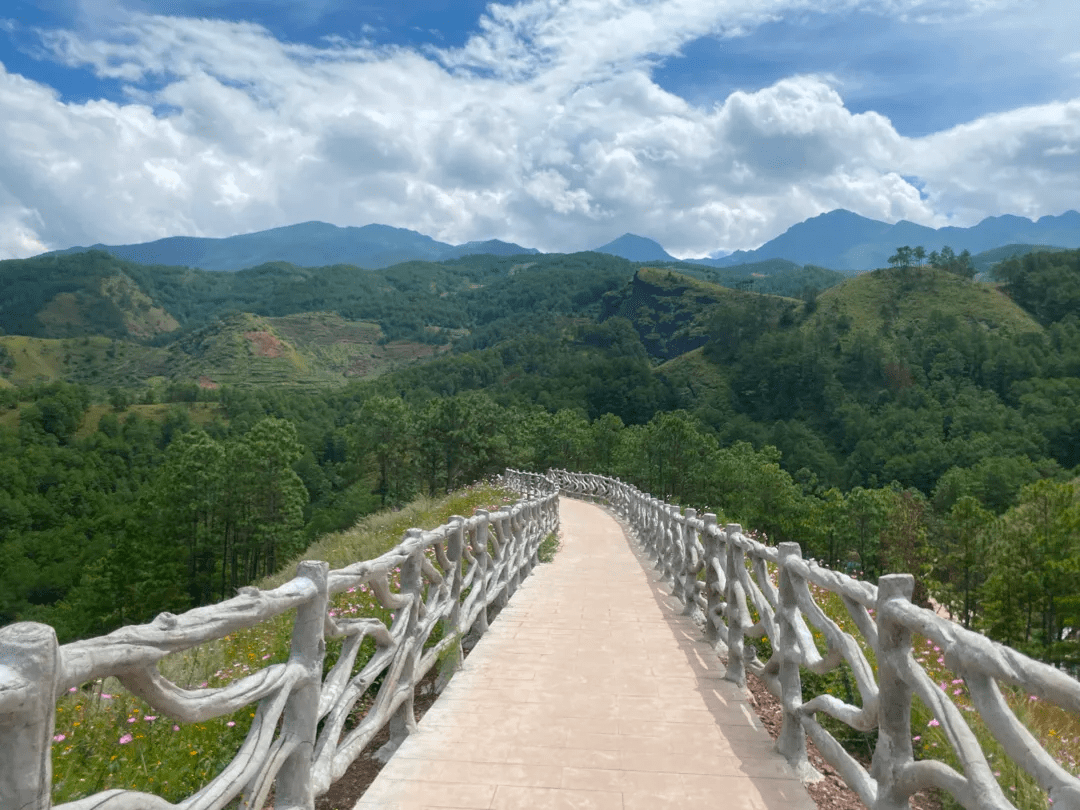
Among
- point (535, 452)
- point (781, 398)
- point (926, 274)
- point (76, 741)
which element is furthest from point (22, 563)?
point (926, 274)

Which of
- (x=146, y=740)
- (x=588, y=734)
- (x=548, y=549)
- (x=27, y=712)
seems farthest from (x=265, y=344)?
(x=27, y=712)

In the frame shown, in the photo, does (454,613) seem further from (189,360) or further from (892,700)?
(189,360)

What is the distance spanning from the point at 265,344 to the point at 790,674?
7583 inches

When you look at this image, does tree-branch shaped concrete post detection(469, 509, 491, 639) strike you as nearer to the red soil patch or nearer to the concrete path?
the concrete path

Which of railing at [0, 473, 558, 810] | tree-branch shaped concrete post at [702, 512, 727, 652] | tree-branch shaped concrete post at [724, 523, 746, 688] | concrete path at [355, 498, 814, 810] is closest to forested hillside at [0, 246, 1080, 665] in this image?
tree-branch shaped concrete post at [702, 512, 727, 652]

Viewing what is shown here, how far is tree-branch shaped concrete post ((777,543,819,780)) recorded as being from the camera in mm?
4445

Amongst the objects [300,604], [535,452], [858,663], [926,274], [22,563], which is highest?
[926,274]

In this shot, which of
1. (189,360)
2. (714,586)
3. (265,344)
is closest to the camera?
(714,586)

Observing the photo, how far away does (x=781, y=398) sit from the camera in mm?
116750

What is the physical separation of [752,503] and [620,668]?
171 ft

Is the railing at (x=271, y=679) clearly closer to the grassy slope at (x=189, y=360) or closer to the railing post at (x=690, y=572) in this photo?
the railing post at (x=690, y=572)

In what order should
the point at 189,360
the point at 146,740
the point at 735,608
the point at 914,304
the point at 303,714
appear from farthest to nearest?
the point at 189,360 → the point at 914,304 → the point at 735,608 → the point at 146,740 → the point at 303,714

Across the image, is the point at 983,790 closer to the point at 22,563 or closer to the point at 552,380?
the point at 22,563

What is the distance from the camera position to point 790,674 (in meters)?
4.74
